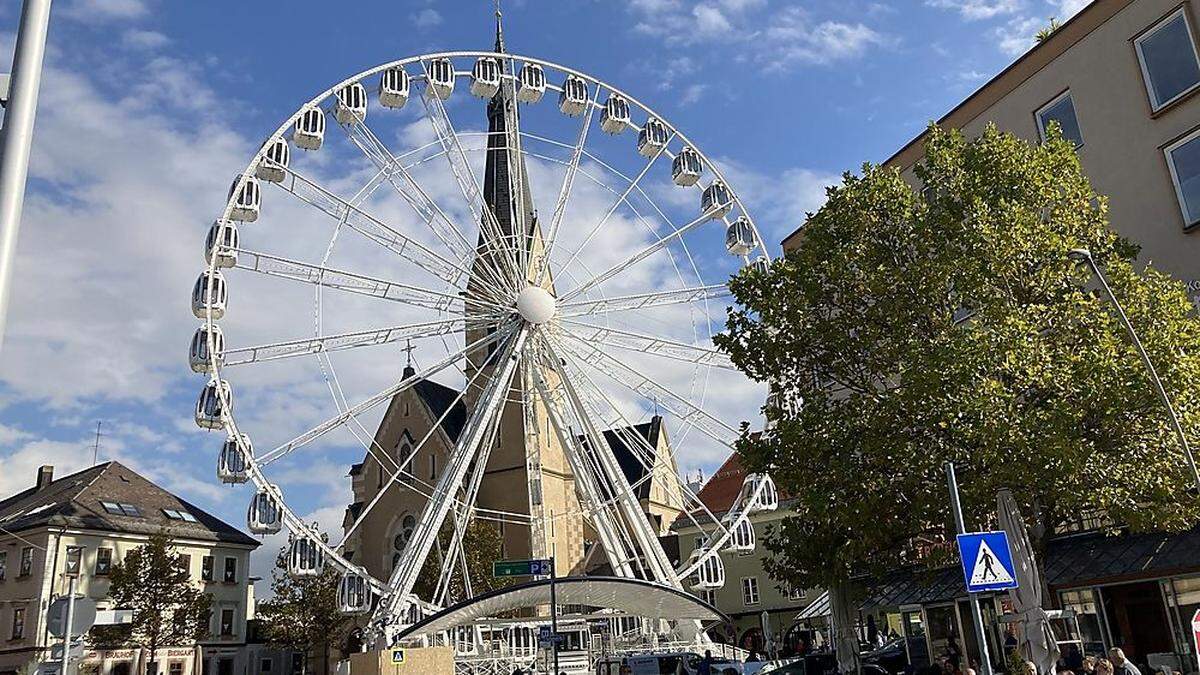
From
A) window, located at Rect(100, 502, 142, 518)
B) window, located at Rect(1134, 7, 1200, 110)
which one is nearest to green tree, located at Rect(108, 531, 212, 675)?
window, located at Rect(100, 502, 142, 518)

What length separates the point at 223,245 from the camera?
29.2m

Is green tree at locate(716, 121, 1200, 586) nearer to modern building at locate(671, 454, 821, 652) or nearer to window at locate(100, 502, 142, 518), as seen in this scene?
modern building at locate(671, 454, 821, 652)

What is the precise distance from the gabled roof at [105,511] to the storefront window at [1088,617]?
140 feet

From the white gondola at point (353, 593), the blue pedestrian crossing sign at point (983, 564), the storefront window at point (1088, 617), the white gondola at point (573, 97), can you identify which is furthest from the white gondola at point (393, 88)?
the blue pedestrian crossing sign at point (983, 564)

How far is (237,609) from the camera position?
55.4 metres

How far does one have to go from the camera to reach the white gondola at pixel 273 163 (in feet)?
98.0

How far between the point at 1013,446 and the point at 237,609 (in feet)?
160

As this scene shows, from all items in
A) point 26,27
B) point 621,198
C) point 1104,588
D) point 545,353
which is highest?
point 621,198

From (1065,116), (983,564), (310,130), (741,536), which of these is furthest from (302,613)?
(983,564)

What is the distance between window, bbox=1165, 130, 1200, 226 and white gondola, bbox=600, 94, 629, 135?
17.5m

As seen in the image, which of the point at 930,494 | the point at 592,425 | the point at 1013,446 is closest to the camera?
the point at 1013,446

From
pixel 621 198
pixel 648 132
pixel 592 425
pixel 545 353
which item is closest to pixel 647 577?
pixel 592 425

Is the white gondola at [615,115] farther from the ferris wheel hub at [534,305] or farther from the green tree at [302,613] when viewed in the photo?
the green tree at [302,613]

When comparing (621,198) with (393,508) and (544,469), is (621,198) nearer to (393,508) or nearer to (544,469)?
(544,469)
